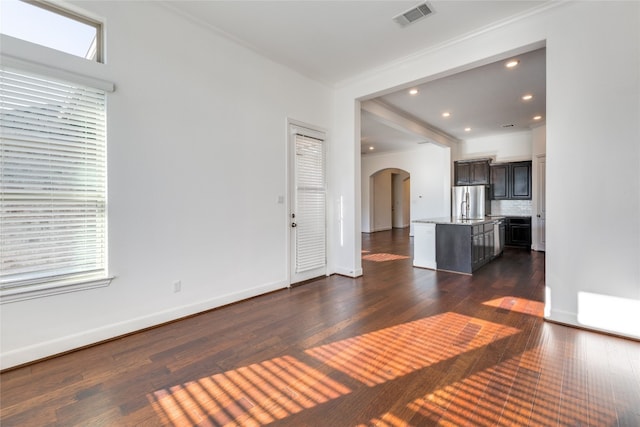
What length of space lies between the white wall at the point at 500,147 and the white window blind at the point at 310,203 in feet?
20.3

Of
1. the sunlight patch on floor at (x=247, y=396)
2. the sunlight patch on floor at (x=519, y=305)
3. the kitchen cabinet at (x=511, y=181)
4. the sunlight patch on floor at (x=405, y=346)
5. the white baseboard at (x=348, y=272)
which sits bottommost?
the sunlight patch on floor at (x=247, y=396)

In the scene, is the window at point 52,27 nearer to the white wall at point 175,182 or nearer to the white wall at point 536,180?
the white wall at point 175,182

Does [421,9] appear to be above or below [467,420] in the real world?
above

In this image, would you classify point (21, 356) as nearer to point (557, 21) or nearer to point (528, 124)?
point (557, 21)

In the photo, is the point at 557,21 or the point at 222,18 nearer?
the point at 557,21

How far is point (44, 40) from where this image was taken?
2.36m

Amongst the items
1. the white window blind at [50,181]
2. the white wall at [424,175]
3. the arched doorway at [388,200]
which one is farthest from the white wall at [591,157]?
the arched doorway at [388,200]

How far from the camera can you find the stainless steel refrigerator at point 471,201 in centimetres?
807

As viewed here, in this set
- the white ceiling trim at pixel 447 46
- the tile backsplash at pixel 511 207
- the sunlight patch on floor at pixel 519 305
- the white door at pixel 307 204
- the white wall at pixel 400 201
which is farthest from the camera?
the white wall at pixel 400 201

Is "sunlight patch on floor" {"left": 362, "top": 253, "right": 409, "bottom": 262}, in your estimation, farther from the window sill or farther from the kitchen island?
the window sill

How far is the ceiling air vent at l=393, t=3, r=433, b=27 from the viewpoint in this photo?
9.96 feet

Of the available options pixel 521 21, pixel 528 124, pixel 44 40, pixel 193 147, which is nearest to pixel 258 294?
pixel 193 147

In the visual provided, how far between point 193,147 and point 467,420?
333 centimetres

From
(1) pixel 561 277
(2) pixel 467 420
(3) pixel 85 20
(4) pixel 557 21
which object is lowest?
(2) pixel 467 420
